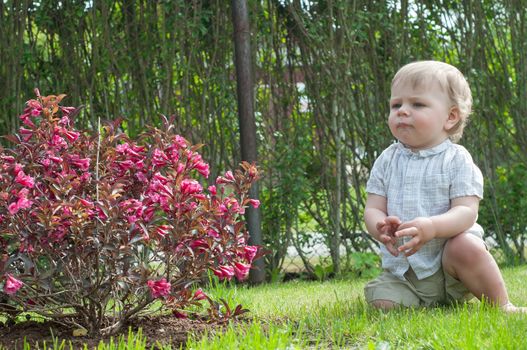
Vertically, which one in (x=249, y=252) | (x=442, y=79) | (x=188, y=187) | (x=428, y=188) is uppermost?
(x=442, y=79)

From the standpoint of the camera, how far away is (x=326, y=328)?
3.04 meters

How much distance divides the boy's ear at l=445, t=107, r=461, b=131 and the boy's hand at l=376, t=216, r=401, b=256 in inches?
25.8

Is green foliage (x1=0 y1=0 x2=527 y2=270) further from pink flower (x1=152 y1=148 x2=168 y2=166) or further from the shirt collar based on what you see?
pink flower (x1=152 y1=148 x2=168 y2=166)

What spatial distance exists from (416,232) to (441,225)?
0.21 metres

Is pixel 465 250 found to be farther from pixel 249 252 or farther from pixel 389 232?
pixel 249 252

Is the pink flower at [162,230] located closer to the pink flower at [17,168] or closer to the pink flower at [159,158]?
the pink flower at [159,158]

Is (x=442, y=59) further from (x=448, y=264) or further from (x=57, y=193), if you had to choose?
(x=57, y=193)

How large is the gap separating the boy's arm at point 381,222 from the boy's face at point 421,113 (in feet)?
1.08

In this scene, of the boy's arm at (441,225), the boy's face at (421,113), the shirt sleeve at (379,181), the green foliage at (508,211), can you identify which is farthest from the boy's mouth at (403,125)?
the green foliage at (508,211)

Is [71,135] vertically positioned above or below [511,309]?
above

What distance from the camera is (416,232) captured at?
328 cm

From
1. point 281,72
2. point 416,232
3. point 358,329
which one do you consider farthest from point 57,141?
point 281,72

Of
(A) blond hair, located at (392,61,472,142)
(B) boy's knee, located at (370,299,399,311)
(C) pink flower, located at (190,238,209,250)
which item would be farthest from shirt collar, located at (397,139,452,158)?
(C) pink flower, located at (190,238,209,250)

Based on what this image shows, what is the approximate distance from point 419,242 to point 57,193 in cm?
147
